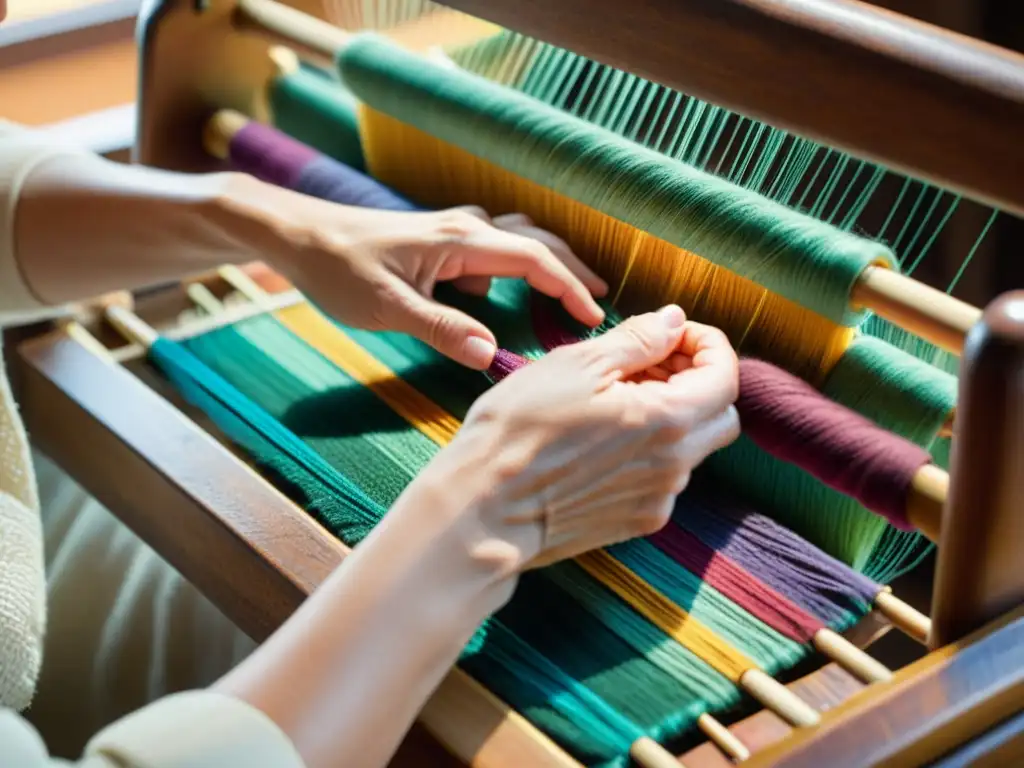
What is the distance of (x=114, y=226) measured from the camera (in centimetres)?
98

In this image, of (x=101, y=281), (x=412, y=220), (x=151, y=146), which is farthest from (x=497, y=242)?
(x=151, y=146)

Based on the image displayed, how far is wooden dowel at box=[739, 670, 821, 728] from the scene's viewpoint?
720mm

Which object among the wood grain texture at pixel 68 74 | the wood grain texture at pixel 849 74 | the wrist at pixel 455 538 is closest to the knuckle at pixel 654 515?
the wrist at pixel 455 538

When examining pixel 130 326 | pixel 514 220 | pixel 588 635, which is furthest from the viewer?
pixel 130 326

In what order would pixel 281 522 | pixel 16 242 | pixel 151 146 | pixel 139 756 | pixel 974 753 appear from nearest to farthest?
pixel 139 756, pixel 974 753, pixel 281 522, pixel 16 242, pixel 151 146

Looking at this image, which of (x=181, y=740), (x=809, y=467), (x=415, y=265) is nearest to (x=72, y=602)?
(x=415, y=265)

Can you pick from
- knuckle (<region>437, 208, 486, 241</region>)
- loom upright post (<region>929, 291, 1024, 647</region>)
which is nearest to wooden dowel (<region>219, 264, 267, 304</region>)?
knuckle (<region>437, 208, 486, 241</region>)

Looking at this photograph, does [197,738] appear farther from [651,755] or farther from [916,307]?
[916,307]

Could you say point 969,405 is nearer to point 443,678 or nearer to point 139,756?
point 443,678

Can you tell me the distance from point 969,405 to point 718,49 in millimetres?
271

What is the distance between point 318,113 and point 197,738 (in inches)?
30.4

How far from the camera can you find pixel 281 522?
0.85m

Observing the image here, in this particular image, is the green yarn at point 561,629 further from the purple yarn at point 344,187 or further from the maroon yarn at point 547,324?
the purple yarn at point 344,187

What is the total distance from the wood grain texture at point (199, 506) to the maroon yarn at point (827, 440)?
258mm
